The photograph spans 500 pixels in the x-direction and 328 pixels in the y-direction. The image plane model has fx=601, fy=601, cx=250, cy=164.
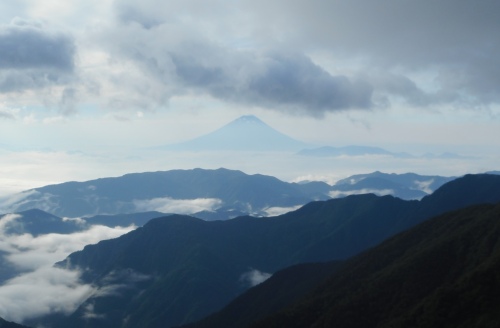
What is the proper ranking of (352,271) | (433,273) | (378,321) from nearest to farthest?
(378,321) < (433,273) < (352,271)

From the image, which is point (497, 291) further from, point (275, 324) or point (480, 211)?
point (480, 211)

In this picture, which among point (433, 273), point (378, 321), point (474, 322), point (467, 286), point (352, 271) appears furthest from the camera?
point (352, 271)

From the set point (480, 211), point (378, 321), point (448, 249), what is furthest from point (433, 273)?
point (480, 211)

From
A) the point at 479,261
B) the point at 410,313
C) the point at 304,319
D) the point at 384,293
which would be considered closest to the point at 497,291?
the point at 410,313

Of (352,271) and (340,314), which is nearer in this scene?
(340,314)

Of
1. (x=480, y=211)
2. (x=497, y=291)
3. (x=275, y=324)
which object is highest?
(x=480, y=211)

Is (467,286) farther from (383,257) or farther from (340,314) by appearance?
(383,257)

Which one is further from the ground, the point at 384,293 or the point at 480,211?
the point at 480,211
